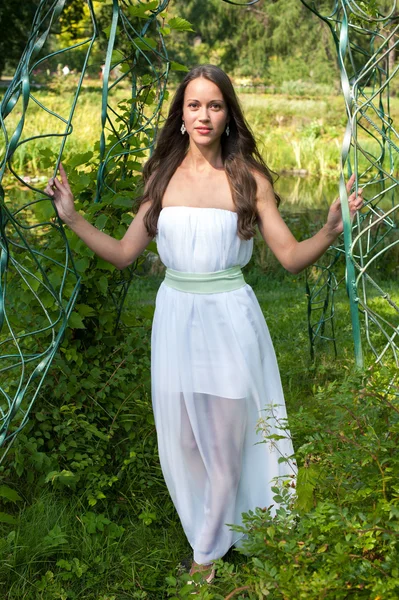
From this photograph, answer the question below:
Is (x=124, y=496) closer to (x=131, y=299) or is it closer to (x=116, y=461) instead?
(x=116, y=461)

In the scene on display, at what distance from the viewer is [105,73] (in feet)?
9.12

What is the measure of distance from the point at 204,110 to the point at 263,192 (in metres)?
0.33

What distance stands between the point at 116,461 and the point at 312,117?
17.5 m

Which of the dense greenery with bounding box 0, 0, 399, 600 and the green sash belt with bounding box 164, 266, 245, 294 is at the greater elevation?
the green sash belt with bounding box 164, 266, 245, 294

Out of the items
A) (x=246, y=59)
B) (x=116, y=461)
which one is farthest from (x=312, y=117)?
(x=116, y=461)

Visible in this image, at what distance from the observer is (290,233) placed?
8.86ft

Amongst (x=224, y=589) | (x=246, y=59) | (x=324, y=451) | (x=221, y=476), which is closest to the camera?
(x=324, y=451)

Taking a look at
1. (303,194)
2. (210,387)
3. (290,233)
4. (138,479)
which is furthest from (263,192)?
(303,194)

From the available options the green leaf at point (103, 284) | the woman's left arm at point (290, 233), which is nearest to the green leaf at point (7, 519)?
the green leaf at point (103, 284)

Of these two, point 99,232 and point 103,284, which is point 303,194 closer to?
point 103,284

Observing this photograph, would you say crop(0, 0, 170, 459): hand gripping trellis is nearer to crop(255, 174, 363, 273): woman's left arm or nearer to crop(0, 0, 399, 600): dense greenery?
crop(0, 0, 399, 600): dense greenery

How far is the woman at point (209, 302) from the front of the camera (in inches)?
107

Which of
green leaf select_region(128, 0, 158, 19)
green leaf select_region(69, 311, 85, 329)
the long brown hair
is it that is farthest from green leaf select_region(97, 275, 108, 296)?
green leaf select_region(128, 0, 158, 19)

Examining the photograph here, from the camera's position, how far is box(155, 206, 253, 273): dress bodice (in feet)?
8.86
